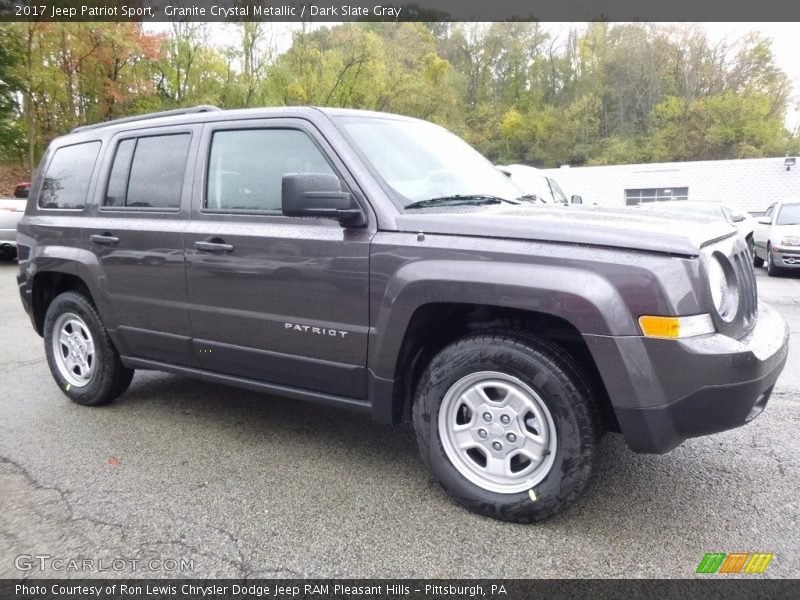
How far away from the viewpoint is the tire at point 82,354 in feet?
13.8

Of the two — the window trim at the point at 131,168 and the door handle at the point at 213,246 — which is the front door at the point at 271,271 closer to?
the door handle at the point at 213,246

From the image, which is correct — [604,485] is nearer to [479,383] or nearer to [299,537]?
[479,383]

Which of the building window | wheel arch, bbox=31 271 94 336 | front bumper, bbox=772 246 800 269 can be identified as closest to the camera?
wheel arch, bbox=31 271 94 336

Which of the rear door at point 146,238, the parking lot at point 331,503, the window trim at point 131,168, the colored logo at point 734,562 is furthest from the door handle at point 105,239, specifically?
the colored logo at point 734,562

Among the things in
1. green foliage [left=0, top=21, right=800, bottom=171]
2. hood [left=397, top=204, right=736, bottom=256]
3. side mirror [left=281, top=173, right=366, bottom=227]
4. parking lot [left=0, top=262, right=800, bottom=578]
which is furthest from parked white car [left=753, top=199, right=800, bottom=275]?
green foliage [left=0, top=21, right=800, bottom=171]

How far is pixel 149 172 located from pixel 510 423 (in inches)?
109

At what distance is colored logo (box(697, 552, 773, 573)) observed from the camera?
237cm

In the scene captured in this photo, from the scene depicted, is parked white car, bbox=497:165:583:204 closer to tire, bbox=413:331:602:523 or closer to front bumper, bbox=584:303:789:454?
tire, bbox=413:331:602:523

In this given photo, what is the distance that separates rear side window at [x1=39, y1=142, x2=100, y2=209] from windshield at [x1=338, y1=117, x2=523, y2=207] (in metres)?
2.11

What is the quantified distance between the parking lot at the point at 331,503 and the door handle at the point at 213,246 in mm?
1177

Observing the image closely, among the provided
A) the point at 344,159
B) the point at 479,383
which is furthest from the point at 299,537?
the point at 344,159

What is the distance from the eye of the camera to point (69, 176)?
440 centimetres

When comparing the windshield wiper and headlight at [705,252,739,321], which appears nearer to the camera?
headlight at [705,252,739,321]

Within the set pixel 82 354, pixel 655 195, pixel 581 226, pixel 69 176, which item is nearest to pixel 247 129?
pixel 69 176
